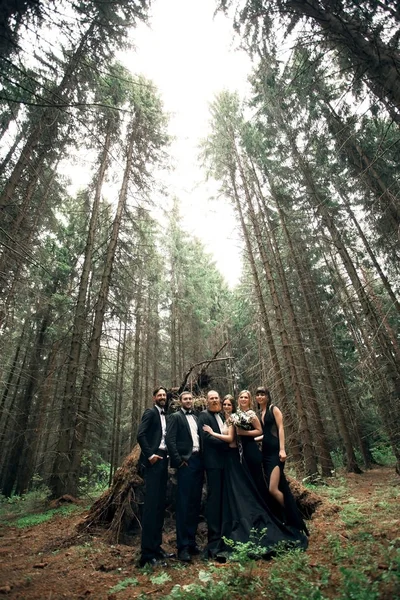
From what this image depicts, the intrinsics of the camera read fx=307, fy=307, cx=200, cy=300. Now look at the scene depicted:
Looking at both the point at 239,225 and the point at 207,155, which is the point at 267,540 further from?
the point at 207,155

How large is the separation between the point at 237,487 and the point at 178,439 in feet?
3.80

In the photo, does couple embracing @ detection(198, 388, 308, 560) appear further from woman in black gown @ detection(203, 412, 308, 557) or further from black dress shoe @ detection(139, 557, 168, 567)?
black dress shoe @ detection(139, 557, 168, 567)

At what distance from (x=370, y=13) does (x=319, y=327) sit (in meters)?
11.3

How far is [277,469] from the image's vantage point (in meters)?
4.86

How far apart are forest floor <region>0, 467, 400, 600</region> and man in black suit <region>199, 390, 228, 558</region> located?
1.26 ft

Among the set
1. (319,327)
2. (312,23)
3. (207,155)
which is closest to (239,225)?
(207,155)

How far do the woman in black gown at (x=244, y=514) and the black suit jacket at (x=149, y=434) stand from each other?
823mm

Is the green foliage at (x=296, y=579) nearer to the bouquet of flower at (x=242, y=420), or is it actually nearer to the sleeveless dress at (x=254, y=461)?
the sleeveless dress at (x=254, y=461)

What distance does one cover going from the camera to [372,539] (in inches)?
145

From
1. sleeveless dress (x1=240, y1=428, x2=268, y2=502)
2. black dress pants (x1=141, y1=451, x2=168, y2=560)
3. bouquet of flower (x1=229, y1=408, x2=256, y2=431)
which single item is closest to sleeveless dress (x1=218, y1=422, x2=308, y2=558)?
sleeveless dress (x1=240, y1=428, x2=268, y2=502)

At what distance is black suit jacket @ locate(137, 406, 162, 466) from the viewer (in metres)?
4.86

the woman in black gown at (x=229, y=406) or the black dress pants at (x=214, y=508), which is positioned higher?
the woman in black gown at (x=229, y=406)

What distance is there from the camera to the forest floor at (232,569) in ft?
8.93

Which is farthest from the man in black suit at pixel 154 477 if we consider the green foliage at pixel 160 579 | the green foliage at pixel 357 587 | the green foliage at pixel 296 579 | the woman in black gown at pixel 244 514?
the green foliage at pixel 357 587
